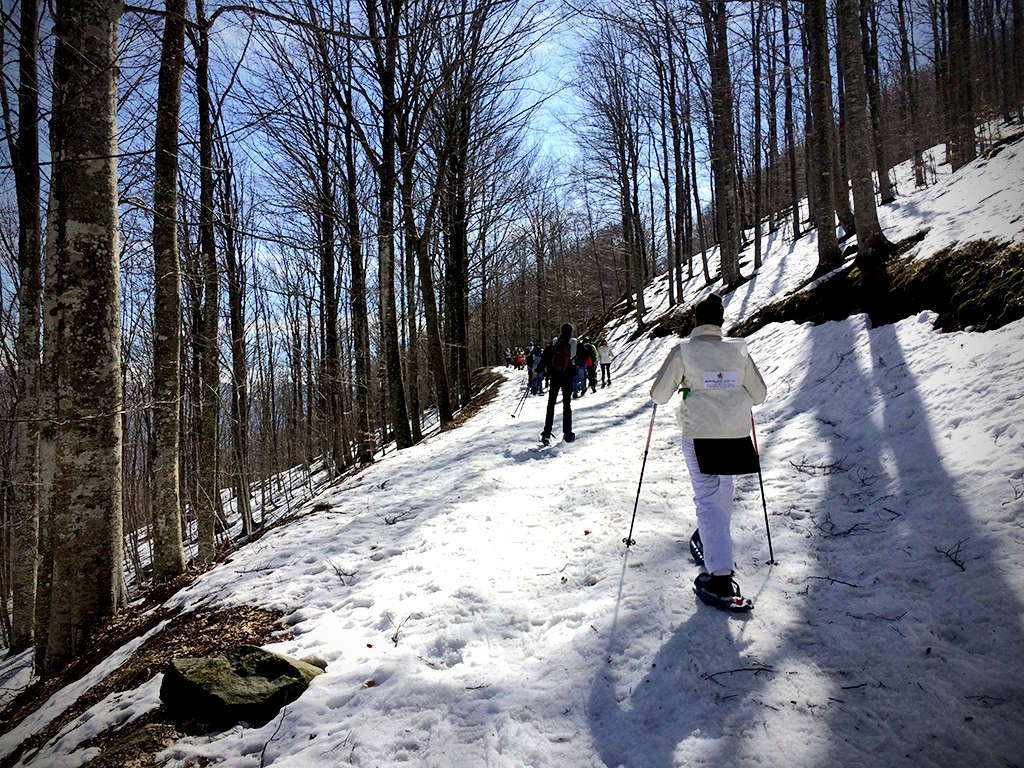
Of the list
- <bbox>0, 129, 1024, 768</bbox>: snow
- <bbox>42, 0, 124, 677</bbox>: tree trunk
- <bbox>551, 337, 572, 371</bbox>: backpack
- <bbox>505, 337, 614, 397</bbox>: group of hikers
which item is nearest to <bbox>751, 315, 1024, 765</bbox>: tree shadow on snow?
<bbox>0, 129, 1024, 768</bbox>: snow

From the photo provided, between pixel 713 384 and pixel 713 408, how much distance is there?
0.17 m

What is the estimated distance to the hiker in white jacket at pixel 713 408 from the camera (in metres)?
3.29

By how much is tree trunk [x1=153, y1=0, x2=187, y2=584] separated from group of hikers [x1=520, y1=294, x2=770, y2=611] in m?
5.68

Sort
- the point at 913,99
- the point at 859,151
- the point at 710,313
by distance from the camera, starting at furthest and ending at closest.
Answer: the point at 913,99 < the point at 859,151 < the point at 710,313

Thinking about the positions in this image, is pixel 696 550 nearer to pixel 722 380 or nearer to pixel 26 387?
pixel 722 380

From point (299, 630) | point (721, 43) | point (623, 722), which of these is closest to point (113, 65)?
point (299, 630)

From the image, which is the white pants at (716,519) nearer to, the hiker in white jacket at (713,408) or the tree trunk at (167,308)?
the hiker in white jacket at (713,408)

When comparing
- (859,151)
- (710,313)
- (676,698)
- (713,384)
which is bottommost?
(676,698)

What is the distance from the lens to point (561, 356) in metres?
8.55

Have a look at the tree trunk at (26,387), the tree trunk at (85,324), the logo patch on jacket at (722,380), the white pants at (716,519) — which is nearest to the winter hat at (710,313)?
the logo patch on jacket at (722,380)

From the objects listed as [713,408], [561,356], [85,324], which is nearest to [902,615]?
[713,408]

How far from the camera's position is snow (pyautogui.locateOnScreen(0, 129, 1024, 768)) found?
2.39 metres

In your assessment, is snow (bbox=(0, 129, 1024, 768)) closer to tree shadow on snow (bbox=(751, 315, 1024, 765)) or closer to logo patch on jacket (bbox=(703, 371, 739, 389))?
tree shadow on snow (bbox=(751, 315, 1024, 765))

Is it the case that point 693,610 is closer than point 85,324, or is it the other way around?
point 693,610
